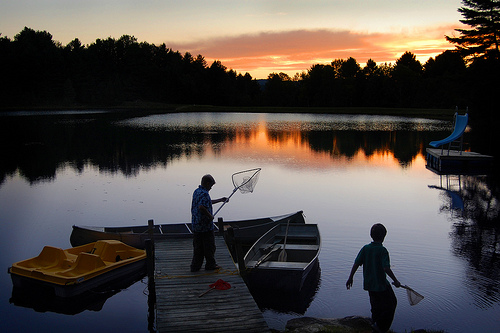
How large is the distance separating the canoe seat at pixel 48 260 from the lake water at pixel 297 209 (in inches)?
31.8

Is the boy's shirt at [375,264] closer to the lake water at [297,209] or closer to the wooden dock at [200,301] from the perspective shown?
the wooden dock at [200,301]

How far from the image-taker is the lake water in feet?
35.4

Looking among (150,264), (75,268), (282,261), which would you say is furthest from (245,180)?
(75,268)

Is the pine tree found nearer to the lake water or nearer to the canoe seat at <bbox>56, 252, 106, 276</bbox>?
the lake water

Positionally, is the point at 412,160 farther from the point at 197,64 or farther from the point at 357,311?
the point at 197,64

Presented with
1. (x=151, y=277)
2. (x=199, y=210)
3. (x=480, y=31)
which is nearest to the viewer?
(x=199, y=210)

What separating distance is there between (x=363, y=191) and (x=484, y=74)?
4644 centimetres

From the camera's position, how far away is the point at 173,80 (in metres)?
149

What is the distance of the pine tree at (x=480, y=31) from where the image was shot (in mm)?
60594

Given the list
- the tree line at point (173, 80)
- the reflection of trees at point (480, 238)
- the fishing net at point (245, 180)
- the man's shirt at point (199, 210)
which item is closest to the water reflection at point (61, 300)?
the man's shirt at point (199, 210)

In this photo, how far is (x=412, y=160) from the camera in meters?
34.8

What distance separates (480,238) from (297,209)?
7011 millimetres

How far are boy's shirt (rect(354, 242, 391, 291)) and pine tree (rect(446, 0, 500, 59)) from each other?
62063 mm

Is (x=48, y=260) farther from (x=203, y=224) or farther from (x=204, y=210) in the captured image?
(x=204, y=210)
